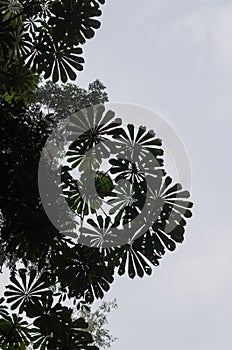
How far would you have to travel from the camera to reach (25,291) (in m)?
2.65

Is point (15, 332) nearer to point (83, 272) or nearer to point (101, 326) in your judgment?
point (83, 272)

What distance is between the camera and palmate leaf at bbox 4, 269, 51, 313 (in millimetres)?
2629

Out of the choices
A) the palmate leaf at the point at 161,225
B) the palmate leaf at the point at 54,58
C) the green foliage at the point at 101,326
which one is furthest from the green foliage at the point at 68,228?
the green foliage at the point at 101,326

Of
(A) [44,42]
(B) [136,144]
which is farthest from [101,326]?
(B) [136,144]

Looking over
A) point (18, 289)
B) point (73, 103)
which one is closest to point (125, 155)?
point (18, 289)

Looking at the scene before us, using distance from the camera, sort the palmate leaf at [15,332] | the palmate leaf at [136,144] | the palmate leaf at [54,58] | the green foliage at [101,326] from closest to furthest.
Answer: the palmate leaf at [15,332]
the palmate leaf at [136,144]
the palmate leaf at [54,58]
the green foliage at [101,326]

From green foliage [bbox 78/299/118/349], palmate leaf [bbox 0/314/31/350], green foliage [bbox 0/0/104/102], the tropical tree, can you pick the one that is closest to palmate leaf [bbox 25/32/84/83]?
green foliage [bbox 0/0/104/102]

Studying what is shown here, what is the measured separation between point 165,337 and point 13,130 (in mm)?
19281

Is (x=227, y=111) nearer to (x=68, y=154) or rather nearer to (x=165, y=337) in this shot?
(x=165, y=337)

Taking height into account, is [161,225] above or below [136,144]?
below

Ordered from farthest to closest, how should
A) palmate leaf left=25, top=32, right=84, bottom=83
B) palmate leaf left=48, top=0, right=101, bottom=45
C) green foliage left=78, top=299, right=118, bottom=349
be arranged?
green foliage left=78, top=299, right=118, bottom=349, palmate leaf left=25, top=32, right=84, bottom=83, palmate leaf left=48, top=0, right=101, bottom=45

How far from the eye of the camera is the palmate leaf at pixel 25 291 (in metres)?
2.63

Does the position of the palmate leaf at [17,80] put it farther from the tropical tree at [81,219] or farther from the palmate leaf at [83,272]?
the palmate leaf at [83,272]

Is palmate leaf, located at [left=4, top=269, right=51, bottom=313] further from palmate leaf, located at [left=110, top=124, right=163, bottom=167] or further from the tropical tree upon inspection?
palmate leaf, located at [left=110, top=124, right=163, bottom=167]
